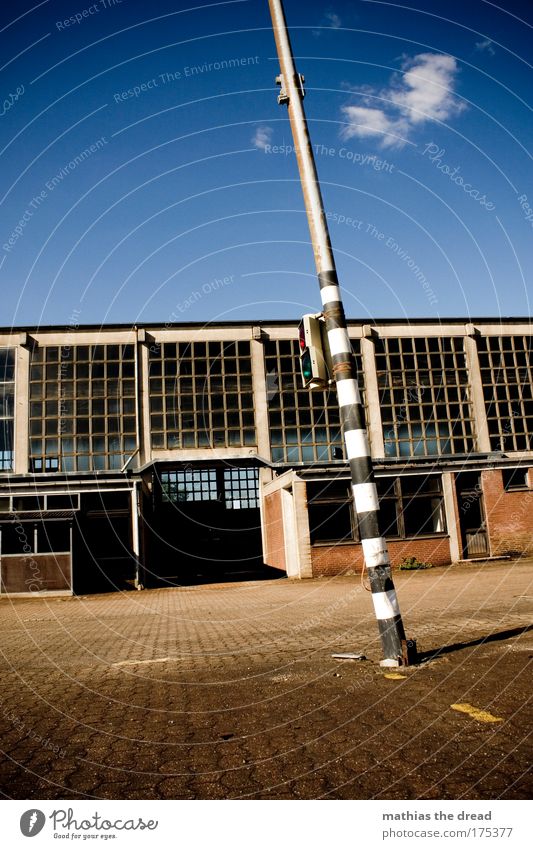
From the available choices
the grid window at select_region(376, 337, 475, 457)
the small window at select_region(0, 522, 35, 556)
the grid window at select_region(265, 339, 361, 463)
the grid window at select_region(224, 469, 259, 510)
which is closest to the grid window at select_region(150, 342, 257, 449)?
the grid window at select_region(265, 339, 361, 463)

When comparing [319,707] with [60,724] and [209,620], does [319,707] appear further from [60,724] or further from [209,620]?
[209,620]

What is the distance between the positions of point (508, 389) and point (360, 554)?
1688cm

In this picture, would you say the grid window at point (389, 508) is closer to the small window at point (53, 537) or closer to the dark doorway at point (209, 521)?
the dark doorway at point (209, 521)

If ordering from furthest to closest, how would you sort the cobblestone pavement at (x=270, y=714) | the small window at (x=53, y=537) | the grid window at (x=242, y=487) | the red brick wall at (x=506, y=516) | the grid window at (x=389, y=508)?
the grid window at (x=242, y=487) < the red brick wall at (x=506, y=516) < the grid window at (x=389, y=508) < the small window at (x=53, y=537) < the cobblestone pavement at (x=270, y=714)

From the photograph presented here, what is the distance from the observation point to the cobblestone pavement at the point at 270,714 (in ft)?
9.75

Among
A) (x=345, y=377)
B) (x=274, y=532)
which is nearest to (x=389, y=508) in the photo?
(x=274, y=532)

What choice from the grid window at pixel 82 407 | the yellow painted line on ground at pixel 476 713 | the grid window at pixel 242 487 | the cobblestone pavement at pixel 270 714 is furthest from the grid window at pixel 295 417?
the yellow painted line on ground at pixel 476 713

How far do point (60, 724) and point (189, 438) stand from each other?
89.7ft

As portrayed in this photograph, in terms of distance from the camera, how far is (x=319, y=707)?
4.34 m

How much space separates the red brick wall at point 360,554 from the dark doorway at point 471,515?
1.12 metres

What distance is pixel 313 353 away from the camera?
6.21 meters

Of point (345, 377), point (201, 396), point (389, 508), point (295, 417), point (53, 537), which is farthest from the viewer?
point (295, 417)

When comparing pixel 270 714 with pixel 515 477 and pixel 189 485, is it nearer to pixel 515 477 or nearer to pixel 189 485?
pixel 189 485

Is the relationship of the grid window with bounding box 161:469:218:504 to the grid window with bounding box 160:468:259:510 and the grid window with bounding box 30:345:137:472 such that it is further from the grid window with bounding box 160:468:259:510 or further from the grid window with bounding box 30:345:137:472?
the grid window with bounding box 30:345:137:472
